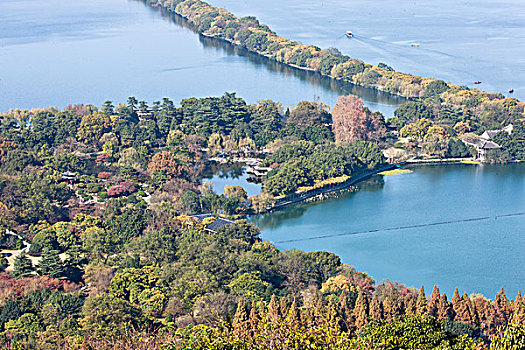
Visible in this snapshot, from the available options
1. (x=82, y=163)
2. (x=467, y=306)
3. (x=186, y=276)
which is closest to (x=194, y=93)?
(x=82, y=163)

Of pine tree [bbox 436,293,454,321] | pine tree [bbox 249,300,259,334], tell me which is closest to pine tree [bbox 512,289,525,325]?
pine tree [bbox 436,293,454,321]

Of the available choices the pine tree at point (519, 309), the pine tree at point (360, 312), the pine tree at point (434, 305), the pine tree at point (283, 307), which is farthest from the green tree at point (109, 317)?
the pine tree at point (519, 309)

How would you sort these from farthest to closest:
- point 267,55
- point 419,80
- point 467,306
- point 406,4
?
point 406,4, point 267,55, point 419,80, point 467,306

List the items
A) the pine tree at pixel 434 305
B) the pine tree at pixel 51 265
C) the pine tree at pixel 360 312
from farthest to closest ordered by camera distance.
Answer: the pine tree at pixel 51 265, the pine tree at pixel 434 305, the pine tree at pixel 360 312

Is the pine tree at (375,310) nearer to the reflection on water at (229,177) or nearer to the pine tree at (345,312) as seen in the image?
the pine tree at (345,312)

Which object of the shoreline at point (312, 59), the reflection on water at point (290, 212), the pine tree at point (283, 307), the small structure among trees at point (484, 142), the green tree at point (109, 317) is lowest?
the reflection on water at point (290, 212)

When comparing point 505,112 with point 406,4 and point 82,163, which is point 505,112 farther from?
point 406,4

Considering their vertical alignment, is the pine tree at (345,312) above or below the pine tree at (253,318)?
below
